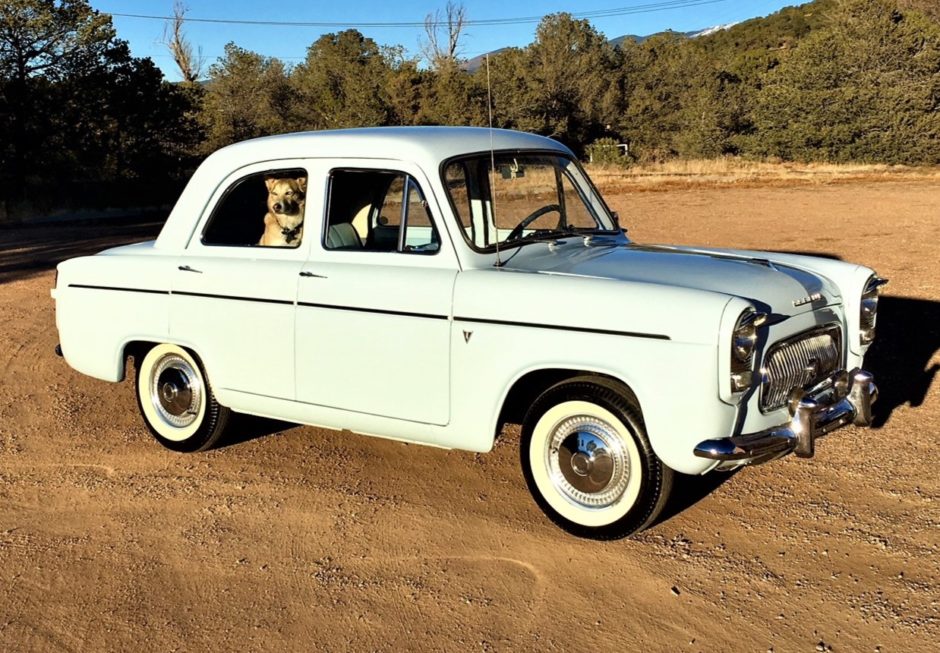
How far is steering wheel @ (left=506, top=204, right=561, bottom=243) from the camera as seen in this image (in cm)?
462

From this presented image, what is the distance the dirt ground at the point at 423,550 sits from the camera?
3.24 meters

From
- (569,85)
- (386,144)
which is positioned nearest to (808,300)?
(386,144)

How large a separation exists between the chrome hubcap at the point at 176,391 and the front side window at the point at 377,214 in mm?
1363

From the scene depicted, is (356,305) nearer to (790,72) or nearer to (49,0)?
(49,0)

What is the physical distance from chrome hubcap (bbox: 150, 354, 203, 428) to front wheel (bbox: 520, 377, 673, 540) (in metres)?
2.23

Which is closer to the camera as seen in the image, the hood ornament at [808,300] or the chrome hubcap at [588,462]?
the chrome hubcap at [588,462]

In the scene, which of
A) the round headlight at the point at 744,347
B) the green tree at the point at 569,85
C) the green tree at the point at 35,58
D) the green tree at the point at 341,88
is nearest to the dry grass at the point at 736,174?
the green tree at the point at 569,85

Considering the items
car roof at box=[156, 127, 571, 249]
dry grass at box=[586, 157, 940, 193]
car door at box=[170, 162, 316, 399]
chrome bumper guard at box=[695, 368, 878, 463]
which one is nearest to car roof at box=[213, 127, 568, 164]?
car roof at box=[156, 127, 571, 249]

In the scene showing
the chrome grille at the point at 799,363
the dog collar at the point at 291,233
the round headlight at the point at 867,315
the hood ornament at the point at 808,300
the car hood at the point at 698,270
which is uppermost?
the dog collar at the point at 291,233

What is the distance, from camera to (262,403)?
468 cm

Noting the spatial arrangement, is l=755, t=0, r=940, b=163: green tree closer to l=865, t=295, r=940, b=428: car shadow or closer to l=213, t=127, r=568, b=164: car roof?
l=865, t=295, r=940, b=428: car shadow

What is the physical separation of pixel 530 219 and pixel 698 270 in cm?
115

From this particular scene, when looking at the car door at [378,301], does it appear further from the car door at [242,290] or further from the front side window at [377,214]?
the car door at [242,290]

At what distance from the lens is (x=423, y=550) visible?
12.8 ft
